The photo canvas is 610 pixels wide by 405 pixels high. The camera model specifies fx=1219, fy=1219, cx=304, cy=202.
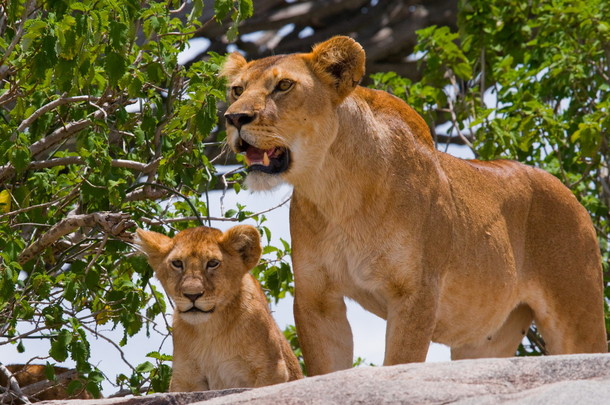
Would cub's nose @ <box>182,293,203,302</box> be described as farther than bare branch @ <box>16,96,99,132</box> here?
No

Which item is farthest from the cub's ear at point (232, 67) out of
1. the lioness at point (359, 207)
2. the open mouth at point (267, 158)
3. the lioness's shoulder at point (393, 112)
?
the open mouth at point (267, 158)

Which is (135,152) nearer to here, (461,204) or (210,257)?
(210,257)

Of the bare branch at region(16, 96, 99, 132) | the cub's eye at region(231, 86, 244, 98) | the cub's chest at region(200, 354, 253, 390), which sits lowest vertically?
the cub's chest at region(200, 354, 253, 390)

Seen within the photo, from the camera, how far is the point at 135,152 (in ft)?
23.2

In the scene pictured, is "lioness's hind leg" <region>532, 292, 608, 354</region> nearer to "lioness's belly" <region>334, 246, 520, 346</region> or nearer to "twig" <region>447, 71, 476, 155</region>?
"lioness's belly" <region>334, 246, 520, 346</region>

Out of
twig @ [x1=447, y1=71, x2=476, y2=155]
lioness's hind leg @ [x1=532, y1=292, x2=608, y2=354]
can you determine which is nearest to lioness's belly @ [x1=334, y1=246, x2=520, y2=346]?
lioness's hind leg @ [x1=532, y1=292, x2=608, y2=354]

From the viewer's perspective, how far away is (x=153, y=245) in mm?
5504

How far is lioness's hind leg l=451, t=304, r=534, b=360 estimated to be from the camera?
609cm

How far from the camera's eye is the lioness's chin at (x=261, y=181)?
4.77m

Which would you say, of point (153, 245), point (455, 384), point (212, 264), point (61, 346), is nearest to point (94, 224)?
point (153, 245)

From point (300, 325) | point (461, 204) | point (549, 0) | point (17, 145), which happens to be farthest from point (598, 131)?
point (17, 145)

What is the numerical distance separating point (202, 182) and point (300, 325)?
56.9 inches

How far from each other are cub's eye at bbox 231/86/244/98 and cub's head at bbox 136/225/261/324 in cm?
73

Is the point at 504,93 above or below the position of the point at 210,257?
above
